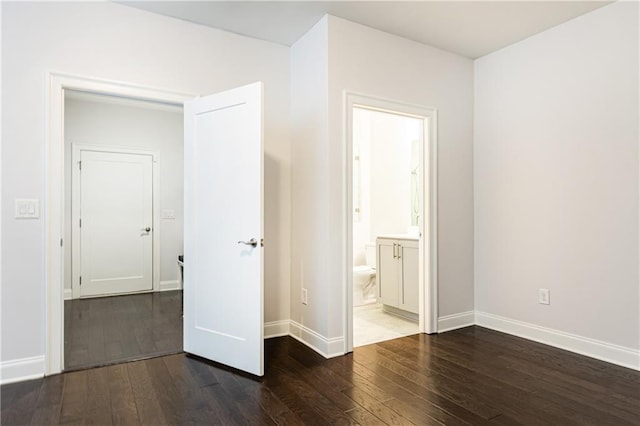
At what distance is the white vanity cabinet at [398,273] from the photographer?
3865 mm

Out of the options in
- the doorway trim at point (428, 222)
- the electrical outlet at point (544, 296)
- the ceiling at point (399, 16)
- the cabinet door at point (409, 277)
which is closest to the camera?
the ceiling at point (399, 16)

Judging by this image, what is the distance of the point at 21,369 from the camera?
8.18 ft

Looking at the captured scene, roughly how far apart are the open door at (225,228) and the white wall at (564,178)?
7.75ft

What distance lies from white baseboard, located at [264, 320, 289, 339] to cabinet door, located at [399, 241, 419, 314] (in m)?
1.28

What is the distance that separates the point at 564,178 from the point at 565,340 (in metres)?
1.32

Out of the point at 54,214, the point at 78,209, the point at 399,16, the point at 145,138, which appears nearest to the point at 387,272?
the point at 399,16

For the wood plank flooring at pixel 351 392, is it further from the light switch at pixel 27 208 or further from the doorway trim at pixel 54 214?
the light switch at pixel 27 208

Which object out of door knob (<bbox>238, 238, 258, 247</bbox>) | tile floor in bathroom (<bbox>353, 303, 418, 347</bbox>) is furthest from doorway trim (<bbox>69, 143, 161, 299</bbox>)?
door knob (<bbox>238, 238, 258, 247</bbox>)

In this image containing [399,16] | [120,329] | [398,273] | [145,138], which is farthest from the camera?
[145,138]

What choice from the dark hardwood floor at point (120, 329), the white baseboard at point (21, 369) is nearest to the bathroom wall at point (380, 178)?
the dark hardwood floor at point (120, 329)

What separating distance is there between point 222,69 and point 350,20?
45.0 inches

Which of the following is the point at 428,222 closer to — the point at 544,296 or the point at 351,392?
the point at 544,296

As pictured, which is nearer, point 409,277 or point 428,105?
point 428,105

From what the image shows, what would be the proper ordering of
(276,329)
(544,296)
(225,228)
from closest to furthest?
(225,228) < (544,296) < (276,329)
